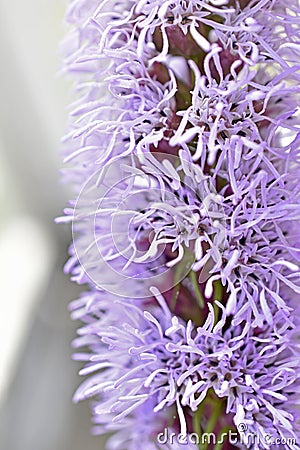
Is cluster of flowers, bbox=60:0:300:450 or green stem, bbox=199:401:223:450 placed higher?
→ cluster of flowers, bbox=60:0:300:450

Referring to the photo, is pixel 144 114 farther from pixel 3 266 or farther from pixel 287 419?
pixel 3 266

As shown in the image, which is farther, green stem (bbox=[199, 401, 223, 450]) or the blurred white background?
the blurred white background

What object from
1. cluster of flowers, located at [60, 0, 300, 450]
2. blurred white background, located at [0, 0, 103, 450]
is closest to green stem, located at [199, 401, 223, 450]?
cluster of flowers, located at [60, 0, 300, 450]

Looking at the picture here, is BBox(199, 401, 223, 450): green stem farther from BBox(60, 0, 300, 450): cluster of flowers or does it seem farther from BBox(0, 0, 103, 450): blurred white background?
BBox(0, 0, 103, 450): blurred white background

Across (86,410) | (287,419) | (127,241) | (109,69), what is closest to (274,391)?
(287,419)

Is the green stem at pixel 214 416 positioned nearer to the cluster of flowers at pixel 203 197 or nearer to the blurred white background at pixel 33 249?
the cluster of flowers at pixel 203 197

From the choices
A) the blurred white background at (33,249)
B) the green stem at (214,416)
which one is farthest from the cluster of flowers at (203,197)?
the blurred white background at (33,249)

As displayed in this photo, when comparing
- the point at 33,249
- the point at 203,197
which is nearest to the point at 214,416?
the point at 203,197
